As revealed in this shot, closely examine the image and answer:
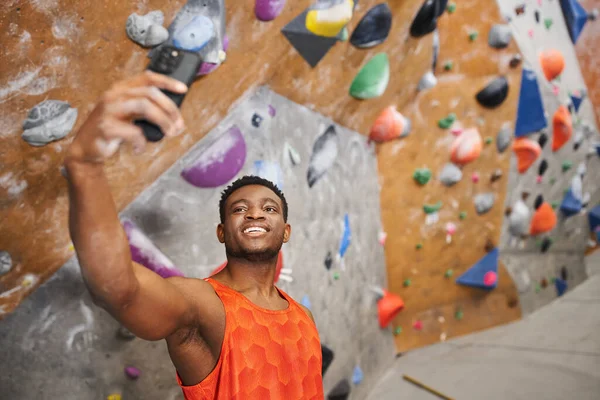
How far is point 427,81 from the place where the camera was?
8.73 feet

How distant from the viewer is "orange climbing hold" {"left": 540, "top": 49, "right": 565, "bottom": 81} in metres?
3.45

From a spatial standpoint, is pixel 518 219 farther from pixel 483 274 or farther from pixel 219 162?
pixel 219 162

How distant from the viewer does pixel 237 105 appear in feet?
5.42

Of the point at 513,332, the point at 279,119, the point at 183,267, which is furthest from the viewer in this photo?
the point at 513,332

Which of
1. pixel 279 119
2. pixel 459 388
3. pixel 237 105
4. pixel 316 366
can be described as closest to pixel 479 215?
pixel 459 388

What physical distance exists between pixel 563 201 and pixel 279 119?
10.5 feet

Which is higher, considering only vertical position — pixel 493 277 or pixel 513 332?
pixel 493 277

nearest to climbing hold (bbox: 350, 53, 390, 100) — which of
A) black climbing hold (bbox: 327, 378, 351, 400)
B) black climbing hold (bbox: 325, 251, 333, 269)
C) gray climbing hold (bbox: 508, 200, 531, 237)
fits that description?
black climbing hold (bbox: 325, 251, 333, 269)

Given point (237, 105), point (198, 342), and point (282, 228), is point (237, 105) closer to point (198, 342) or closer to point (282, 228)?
point (282, 228)

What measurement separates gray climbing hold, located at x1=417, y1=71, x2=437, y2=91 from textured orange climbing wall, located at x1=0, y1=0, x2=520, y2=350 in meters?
0.04

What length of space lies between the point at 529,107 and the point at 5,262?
324cm

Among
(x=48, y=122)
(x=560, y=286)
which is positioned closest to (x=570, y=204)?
(x=560, y=286)

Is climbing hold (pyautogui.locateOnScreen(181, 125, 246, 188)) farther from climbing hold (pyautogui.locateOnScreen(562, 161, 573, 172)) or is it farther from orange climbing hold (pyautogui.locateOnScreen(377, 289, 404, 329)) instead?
climbing hold (pyautogui.locateOnScreen(562, 161, 573, 172))

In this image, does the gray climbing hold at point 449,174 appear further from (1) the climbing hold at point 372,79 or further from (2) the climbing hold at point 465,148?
(1) the climbing hold at point 372,79
